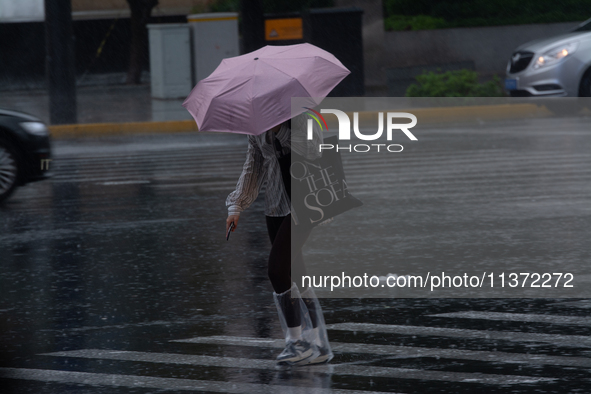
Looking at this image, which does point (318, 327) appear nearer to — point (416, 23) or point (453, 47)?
point (453, 47)

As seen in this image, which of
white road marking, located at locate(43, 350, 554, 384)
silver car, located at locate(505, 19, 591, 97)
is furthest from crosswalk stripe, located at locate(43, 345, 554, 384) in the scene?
silver car, located at locate(505, 19, 591, 97)

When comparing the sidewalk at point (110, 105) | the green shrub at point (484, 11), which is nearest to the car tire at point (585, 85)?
the sidewalk at point (110, 105)

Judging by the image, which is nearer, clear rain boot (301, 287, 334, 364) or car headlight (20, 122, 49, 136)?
clear rain boot (301, 287, 334, 364)

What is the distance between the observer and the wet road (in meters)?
4.74

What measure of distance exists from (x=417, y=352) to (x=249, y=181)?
1.24 metres

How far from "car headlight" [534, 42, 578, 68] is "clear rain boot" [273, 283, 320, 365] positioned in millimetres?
14115

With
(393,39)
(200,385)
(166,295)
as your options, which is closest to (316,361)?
(200,385)

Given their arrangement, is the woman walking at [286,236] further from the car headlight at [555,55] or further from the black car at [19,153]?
the car headlight at [555,55]

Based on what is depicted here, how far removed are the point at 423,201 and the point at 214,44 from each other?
43.0 ft

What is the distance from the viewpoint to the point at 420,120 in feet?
61.5

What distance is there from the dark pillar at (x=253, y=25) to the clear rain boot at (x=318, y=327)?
17.1 m

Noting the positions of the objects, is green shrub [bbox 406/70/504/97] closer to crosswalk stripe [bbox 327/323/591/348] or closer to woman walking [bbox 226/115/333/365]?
crosswalk stripe [bbox 327/323/591/348]

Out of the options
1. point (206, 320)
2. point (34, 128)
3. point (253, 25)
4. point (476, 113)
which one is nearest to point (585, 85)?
point (476, 113)

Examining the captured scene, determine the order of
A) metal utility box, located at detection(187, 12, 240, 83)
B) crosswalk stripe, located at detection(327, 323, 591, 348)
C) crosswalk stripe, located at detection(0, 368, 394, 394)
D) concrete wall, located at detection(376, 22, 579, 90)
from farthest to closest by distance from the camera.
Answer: concrete wall, located at detection(376, 22, 579, 90)
metal utility box, located at detection(187, 12, 240, 83)
crosswalk stripe, located at detection(327, 323, 591, 348)
crosswalk stripe, located at detection(0, 368, 394, 394)
